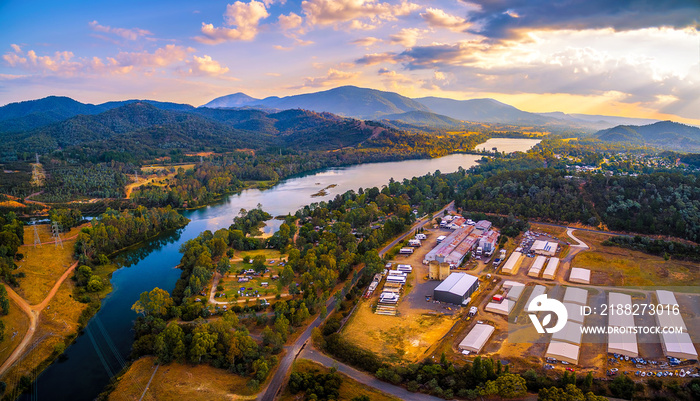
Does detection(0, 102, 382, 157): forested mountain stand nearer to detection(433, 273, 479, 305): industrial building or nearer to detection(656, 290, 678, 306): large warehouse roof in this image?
detection(433, 273, 479, 305): industrial building

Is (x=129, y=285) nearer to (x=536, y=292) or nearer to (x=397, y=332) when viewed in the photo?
(x=397, y=332)

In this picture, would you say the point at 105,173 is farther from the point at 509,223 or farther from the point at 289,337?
the point at 509,223

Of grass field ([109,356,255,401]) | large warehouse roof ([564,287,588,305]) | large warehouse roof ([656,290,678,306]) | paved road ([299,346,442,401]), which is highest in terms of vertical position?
large warehouse roof ([656,290,678,306])

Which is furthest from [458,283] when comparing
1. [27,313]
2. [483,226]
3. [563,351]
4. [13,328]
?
[27,313]

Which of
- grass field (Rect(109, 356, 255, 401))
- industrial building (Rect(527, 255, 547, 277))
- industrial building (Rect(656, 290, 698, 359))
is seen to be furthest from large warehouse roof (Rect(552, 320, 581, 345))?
grass field (Rect(109, 356, 255, 401))

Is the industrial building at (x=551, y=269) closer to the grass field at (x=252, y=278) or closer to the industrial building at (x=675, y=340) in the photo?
the industrial building at (x=675, y=340)
